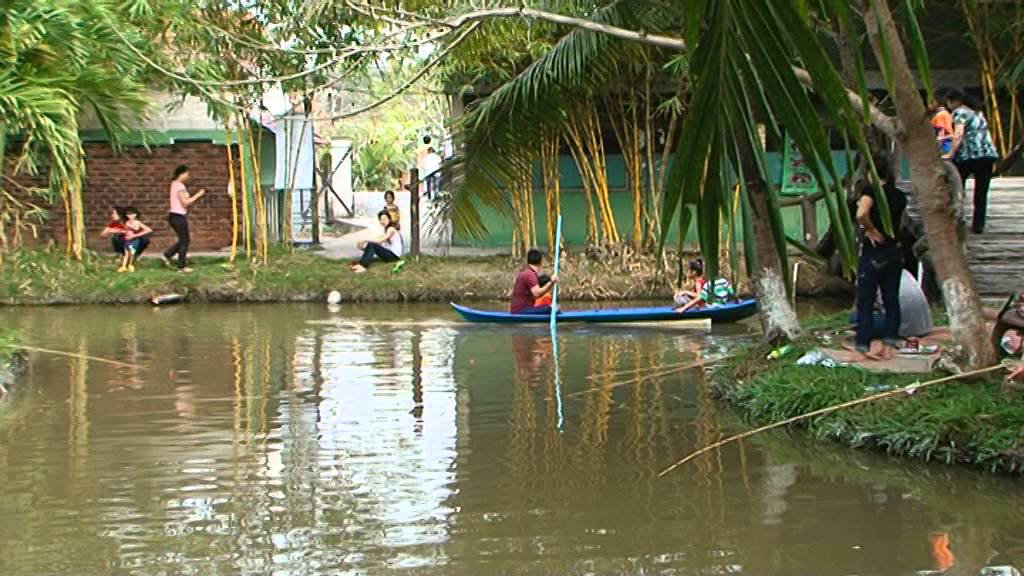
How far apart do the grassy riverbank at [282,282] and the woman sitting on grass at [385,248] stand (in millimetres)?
426

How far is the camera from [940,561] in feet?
19.8

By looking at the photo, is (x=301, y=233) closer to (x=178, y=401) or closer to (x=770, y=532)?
(x=178, y=401)

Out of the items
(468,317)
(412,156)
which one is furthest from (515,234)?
(412,156)

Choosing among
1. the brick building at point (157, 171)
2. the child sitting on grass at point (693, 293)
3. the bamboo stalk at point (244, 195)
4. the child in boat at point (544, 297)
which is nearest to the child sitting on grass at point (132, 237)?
the bamboo stalk at point (244, 195)

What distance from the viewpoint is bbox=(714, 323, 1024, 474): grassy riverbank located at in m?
7.29

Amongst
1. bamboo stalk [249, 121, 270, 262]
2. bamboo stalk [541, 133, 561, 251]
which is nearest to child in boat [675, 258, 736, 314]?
bamboo stalk [541, 133, 561, 251]

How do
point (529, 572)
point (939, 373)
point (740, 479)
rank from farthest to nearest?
point (939, 373), point (740, 479), point (529, 572)

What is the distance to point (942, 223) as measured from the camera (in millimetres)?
8133

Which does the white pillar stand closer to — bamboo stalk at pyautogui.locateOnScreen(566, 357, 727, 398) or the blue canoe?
the blue canoe

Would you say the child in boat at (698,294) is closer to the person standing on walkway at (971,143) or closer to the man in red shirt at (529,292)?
the man in red shirt at (529,292)

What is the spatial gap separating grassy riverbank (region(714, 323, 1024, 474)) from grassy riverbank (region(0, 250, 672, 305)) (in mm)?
8295

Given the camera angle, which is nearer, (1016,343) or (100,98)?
(1016,343)

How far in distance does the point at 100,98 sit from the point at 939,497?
29.9ft

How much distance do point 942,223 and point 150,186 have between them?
15655 millimetres
